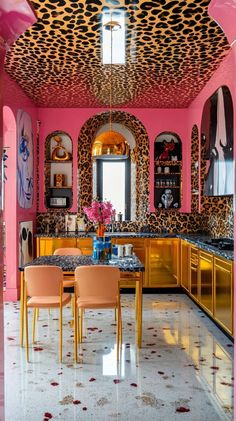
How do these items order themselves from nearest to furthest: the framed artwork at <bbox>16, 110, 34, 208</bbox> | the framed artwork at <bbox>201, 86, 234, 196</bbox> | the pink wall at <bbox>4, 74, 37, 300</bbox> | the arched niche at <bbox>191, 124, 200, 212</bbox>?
the framed artwork at <bbox>201, 86, 234, 196</bbox> → the pink wall at <bbox>4, 74, 37, 300</bbox> → the framed artwork at <bbox>16, 110, 34, 208</bbox> → the arched niche at <bbox>191, 124, 200, 212</bbox>

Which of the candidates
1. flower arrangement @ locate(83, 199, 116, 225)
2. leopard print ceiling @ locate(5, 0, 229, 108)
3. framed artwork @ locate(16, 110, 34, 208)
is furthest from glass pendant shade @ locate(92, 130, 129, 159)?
framed artwork @ locate(16, 110, 34, 208)

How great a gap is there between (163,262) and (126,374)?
3.41m

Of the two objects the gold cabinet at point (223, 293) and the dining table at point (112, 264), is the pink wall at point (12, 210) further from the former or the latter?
the gold cabinet at point (223, 293)

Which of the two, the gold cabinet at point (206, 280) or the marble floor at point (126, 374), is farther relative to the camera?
the gold cabinet at point (206, 280)

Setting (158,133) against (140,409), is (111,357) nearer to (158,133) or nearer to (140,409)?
(140,409)

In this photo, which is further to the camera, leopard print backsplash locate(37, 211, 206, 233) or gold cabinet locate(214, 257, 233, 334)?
leopard print backsplash locate(37, 211, 206, 233)

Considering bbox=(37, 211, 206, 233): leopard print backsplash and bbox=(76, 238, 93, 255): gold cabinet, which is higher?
bbox=(37, 211, 206, 233): leopard print backsplash

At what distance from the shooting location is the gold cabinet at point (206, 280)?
4.96 meters

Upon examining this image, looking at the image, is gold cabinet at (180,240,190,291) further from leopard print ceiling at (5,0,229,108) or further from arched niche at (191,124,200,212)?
leopard print ceiling at (5,0,229,108)

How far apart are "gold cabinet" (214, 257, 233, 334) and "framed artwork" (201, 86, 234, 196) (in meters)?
0.88

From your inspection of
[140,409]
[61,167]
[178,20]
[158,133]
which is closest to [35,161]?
[61,167]

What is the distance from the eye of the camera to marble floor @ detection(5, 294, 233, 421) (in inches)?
115

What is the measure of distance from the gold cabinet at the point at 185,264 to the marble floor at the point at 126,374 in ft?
3.81

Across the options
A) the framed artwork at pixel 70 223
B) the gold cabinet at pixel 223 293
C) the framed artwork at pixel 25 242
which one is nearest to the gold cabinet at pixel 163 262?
the framed artwork at pixel 70 223
